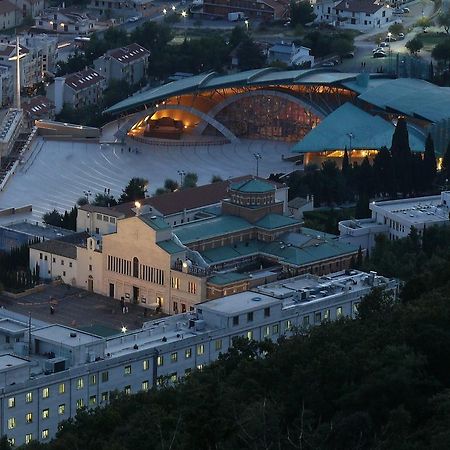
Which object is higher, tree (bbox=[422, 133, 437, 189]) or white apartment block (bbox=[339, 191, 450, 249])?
white apartment block (bbox=[339, 191, 450, 249])

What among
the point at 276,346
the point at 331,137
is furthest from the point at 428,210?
the point at 276,346

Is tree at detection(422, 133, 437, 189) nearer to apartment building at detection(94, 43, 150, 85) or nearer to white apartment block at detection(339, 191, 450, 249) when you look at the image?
white apartment block at detection(339, 191, 450, 249)

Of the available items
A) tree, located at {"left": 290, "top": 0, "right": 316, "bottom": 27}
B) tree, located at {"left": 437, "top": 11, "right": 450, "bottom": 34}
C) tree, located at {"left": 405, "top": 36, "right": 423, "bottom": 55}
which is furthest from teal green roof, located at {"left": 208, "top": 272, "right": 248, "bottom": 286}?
tree, located at {"left": 290, "top": 0, "right": 316, "bottom": 27}

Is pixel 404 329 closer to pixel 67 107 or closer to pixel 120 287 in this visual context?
pixel 120 287

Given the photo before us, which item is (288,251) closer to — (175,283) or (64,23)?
(175,283)

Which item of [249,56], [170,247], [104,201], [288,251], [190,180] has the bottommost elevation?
[249,56]

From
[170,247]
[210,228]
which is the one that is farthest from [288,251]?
[170,247]

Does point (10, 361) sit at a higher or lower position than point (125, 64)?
higher
